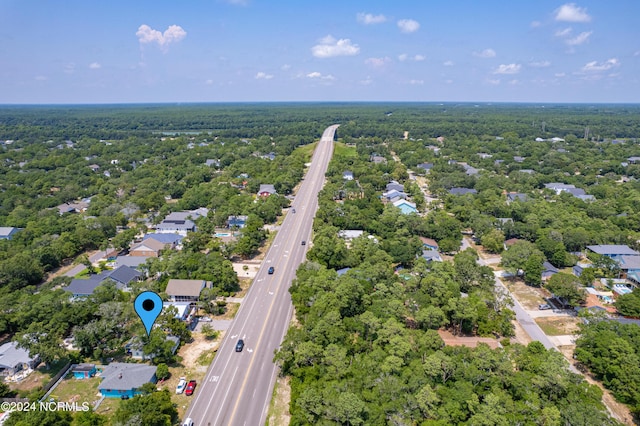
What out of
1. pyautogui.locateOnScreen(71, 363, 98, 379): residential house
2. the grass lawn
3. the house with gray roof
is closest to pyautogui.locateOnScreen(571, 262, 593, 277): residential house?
pyautogui.locateOnScreen(71, 363, 98, 379): residential house

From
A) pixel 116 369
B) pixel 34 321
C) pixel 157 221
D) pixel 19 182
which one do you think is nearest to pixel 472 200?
pixel 157 221

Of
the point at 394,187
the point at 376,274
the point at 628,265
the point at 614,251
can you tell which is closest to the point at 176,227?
the point at 376,274

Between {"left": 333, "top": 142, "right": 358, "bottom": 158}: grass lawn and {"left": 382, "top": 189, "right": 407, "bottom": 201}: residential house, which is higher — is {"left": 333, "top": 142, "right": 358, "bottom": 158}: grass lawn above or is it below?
above

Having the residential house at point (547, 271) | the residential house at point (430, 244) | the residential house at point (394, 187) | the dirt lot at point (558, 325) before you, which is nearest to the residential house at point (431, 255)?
the residential house at point (430, 244)

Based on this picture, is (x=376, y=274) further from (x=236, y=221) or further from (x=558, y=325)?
(x=236, y=221)

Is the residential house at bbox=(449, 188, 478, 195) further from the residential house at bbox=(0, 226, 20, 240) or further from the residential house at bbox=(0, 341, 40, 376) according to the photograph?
the residential house at bbox=(0, 226, 20, 240)

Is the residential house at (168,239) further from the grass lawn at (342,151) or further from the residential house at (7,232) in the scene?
the grass lawn at (342,151)

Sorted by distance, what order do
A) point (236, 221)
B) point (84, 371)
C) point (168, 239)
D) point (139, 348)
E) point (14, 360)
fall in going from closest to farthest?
point (84, 371)
point (14, 360)
point (139, 348)
point (168, 239)
point (236, 221)
